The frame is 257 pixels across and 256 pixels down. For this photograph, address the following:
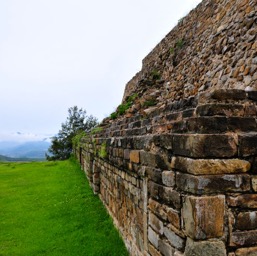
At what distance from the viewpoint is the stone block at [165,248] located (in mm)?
2743

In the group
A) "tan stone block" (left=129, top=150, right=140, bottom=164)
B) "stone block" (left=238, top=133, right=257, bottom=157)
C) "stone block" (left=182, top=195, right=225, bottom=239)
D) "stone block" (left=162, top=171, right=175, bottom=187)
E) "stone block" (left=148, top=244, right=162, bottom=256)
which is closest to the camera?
"stone block" (left=182, top=195, right=225, bottom=239)

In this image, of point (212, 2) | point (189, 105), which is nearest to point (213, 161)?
point (189, 105)

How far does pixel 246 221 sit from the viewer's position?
2391 mm

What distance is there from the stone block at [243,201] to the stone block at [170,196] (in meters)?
0.44

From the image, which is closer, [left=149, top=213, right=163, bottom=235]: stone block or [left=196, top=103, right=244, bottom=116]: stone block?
[left=196, top=103, right=244, bottom=116]: stone block

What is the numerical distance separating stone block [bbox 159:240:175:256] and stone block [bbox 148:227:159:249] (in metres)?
0.13

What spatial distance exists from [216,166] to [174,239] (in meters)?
0.85

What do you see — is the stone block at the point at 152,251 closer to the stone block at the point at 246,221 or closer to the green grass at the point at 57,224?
the stone block at the point at 246,221

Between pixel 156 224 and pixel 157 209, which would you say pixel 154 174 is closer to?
pixel 157 209

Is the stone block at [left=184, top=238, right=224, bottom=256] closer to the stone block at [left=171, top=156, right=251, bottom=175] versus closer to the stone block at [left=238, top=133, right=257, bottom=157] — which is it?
the stone block at [left=171, top=156, right=251, bottom=175]

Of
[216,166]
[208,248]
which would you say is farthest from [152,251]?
[216,166]

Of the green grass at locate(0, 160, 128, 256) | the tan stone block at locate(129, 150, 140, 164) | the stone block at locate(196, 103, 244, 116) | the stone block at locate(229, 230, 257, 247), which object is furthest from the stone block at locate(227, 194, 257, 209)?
the green grass at locate(0, 160, 128, 256)

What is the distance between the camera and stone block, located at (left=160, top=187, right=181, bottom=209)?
2590 mm

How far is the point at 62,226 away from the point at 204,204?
222 inches
